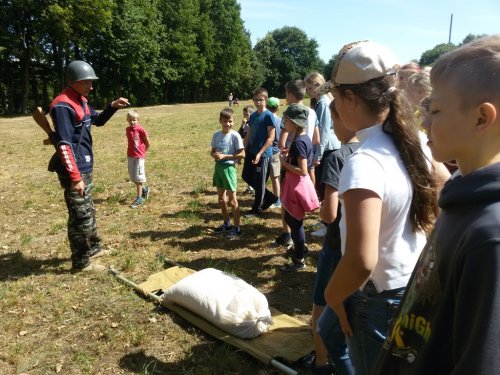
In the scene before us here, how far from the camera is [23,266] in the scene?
5355 mm

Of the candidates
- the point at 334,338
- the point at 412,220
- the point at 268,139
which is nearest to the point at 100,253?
the point at 268,139

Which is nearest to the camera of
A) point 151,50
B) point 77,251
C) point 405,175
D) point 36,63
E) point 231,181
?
point 405,175

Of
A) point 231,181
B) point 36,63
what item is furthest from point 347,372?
point 36,63

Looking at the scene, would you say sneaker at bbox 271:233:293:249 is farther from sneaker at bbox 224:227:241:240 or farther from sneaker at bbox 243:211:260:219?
sneaker at bbox 243:211:260:219

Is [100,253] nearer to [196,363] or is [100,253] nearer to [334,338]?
[196,363]

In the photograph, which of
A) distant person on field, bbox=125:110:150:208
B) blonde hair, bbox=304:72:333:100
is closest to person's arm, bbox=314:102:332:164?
blonde hair, bbox=304:72:333:100

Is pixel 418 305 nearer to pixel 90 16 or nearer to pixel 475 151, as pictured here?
pixel 475 151

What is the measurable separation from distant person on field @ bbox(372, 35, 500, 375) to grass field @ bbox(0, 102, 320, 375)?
2513 millimetres

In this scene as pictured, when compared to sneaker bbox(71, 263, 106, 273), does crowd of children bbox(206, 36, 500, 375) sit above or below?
above

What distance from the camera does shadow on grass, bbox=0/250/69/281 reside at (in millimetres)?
5137

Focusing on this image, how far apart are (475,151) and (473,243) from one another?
0.22 meters

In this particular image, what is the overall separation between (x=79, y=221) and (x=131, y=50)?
133ft

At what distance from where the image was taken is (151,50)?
4494 cm

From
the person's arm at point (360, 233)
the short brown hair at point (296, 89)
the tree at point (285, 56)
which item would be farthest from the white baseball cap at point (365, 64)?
the tree at point (285, 56)
